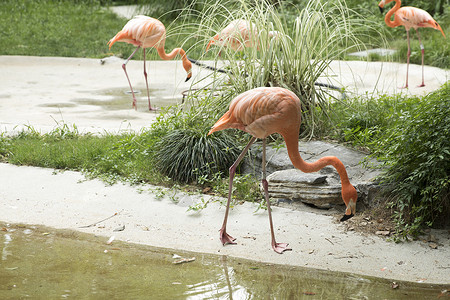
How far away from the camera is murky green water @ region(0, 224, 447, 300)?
331 cm

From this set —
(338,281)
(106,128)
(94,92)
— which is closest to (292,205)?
(338,281)

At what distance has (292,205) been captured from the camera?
14.9 feet

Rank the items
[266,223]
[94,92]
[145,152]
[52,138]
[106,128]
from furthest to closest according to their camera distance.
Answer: [94,92] < [106,128] < [52,138] < [145,152] < [266,223]

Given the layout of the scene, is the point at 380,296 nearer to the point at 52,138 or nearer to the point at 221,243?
the point at 221,243

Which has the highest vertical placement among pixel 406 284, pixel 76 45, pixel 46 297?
pixel 76 45

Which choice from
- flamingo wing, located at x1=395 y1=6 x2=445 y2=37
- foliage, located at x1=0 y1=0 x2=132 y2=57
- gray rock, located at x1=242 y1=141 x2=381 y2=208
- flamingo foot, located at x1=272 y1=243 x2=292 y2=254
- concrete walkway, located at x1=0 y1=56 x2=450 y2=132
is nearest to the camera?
flamingo foot, located at x1=272 y1=243 x2=292 y2=254

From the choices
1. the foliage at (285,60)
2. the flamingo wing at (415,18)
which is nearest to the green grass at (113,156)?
the foliage at (285,60)

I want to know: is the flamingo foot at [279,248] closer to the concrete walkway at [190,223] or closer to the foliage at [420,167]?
the concrete walkway at [190,223]

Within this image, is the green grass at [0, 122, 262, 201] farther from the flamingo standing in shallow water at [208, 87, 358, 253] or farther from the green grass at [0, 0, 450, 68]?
the green grass at [0, 0, 450, 68]

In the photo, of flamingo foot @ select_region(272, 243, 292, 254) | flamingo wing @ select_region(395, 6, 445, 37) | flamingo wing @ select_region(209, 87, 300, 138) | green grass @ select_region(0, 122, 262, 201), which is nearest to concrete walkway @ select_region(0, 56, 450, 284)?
flamingo foot @ select_region(272, 243, 292, 254)

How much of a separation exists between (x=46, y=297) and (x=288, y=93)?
2025mm

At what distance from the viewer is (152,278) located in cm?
352

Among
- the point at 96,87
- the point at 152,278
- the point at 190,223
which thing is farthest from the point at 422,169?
the point at 96,87

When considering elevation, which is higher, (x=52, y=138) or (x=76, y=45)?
(x=76, y=45)
